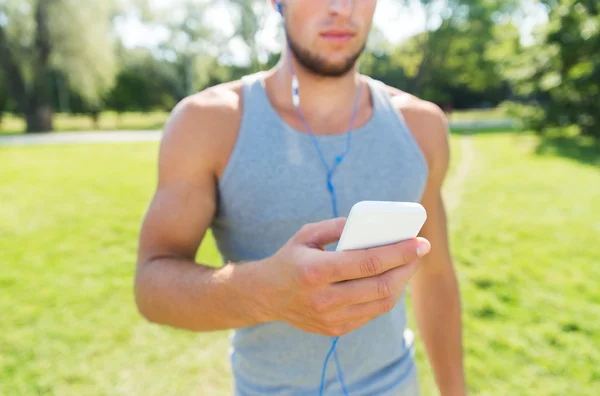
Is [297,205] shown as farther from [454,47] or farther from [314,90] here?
[454,47]

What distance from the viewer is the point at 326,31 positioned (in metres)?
1.26

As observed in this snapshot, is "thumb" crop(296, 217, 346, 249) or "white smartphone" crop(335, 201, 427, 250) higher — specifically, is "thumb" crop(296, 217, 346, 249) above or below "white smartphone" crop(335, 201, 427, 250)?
below

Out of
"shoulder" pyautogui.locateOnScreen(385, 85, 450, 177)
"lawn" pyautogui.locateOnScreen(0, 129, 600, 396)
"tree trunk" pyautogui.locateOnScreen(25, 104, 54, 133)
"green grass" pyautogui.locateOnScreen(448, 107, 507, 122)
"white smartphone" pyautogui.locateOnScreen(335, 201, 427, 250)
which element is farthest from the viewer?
"green grass" pyautogui.locateOnScreen(448, 107, 507, 122)

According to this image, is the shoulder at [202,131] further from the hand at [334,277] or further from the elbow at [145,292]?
the hand at [334,277]

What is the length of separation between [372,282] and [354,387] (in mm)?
631

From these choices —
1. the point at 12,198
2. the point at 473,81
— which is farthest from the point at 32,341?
the point at 473,81

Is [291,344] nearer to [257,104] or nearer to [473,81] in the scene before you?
[257,104]

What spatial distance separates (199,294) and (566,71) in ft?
54.3

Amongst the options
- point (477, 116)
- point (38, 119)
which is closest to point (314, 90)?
point (38, 119)

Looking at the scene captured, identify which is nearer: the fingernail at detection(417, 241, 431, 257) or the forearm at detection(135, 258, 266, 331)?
the fingernail at detection(417, 241, 431, 257)

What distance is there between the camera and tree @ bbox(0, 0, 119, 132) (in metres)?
17.3

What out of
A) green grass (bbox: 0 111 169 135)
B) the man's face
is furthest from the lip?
green grass (bbox: 0 111 169 135)

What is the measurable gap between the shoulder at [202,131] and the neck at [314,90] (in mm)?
193

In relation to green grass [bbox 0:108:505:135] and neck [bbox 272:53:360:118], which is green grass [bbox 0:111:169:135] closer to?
green grass [bbox 0:108:505:135]
